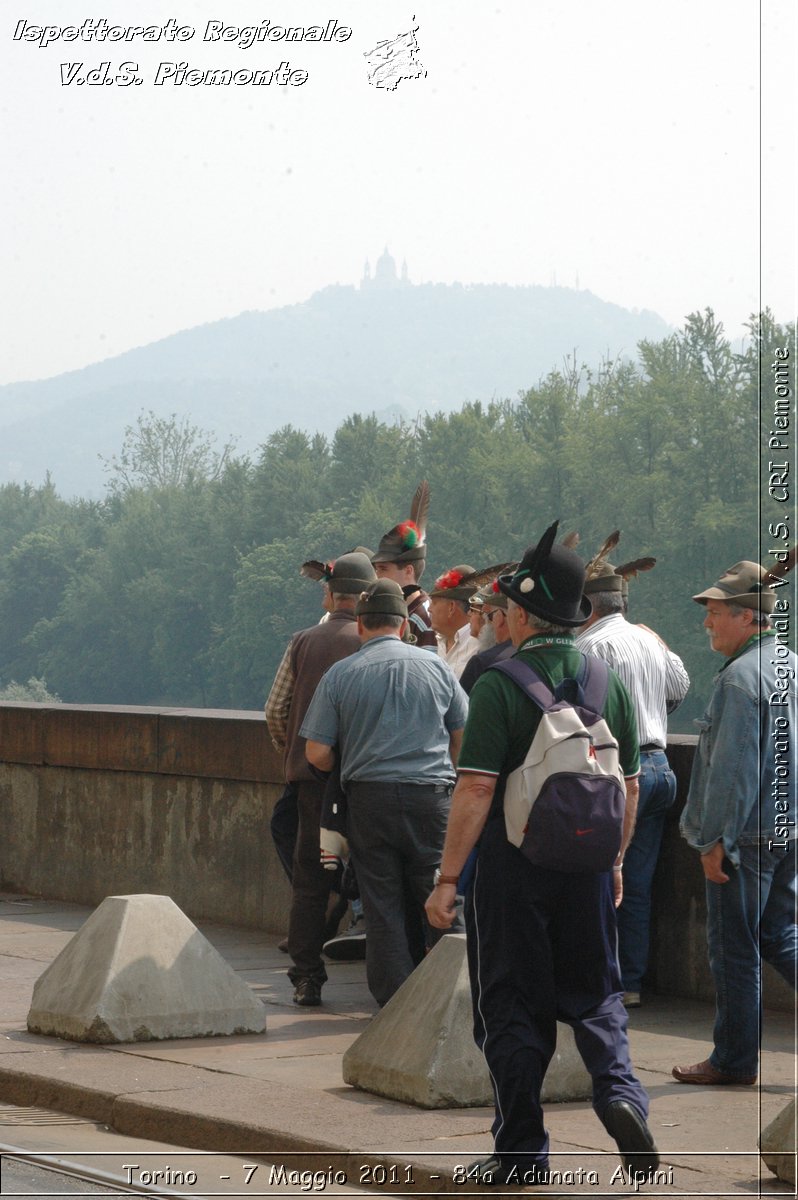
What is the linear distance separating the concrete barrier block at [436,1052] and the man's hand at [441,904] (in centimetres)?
103

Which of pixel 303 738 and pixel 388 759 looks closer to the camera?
pixel 388 759

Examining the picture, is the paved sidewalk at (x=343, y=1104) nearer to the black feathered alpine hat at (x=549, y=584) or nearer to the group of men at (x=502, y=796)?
the group of men at (x=502, y=796)

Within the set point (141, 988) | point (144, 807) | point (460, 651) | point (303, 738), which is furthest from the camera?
point (144, 807)

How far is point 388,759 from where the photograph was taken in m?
7.29

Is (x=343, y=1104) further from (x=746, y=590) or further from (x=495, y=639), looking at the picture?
(x=495, y=639)

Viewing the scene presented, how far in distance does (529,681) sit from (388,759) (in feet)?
8.46

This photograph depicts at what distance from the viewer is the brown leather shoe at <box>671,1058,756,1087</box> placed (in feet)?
20.5

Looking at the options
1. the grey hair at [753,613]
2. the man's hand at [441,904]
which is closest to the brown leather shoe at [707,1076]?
the grey hair at [753,613]

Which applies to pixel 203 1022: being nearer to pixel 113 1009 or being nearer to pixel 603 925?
pixel 113 1009

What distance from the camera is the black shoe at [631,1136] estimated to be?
15.1ft

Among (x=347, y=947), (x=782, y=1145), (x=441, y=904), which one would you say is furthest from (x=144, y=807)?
(x=782, y=1145)

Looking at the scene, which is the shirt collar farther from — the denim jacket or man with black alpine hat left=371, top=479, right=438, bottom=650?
man with black alpine hat left=371, top=479, right=438, bottom=650

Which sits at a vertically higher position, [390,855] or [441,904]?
[441,904]

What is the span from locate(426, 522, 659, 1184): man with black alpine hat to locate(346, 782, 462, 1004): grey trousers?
7.91ft
